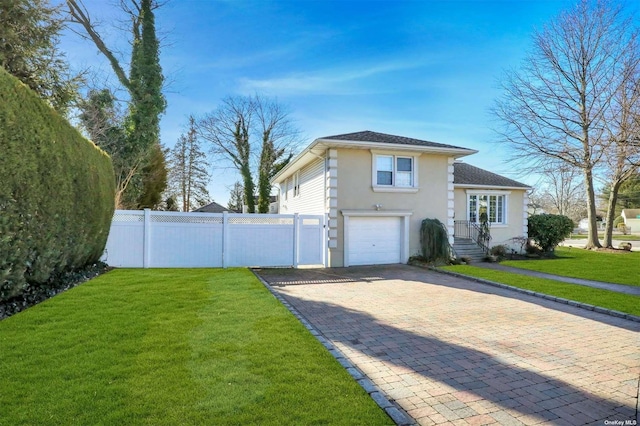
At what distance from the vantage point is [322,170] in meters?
13.7

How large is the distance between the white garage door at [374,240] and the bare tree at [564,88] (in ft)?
41.9

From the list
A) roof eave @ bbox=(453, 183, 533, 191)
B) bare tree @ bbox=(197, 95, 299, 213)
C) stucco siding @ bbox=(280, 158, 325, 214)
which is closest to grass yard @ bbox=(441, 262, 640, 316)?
stucco siding @ bbox=(280, 158, 325, 214)

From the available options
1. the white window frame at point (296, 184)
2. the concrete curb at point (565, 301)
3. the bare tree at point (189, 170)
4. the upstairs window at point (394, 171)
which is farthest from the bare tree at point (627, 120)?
the bare tree at point (189, 170)

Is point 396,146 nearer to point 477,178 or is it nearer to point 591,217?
point 477,178

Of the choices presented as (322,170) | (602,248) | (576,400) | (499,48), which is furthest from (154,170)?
(602,248)

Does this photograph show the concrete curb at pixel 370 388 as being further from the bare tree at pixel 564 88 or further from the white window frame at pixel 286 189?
the bare tree at pixel 564 88

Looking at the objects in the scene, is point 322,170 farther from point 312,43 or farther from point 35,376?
point 35,376

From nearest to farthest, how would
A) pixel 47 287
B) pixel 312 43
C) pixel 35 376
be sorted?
pixel 35 376
pixel 47 287
pixel 312 43

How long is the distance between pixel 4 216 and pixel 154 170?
18839 mm

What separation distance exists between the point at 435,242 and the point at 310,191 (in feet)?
19.2

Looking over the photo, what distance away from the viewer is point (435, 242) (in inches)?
523

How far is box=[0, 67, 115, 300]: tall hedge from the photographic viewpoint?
536cm

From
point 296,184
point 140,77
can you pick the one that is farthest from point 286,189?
point 140,77

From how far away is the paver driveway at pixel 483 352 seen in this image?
10.8ft
